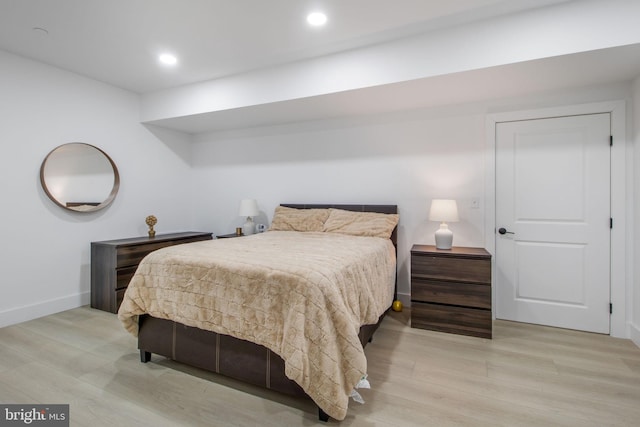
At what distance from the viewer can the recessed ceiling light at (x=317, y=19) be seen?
7.39 ft

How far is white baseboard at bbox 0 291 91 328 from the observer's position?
283 centimetres

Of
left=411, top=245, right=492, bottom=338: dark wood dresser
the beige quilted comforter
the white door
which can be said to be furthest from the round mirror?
the white door

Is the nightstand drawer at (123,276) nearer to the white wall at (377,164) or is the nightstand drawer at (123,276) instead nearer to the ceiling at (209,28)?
the white wall at (377,164)

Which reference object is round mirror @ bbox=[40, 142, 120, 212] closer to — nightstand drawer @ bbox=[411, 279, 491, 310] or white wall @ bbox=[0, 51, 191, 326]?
white wall @ bbox=[0, 51, 191, 326]

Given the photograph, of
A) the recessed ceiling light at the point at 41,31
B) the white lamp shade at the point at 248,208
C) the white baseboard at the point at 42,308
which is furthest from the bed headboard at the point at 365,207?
the recessed ceiling light at the point at 41,31

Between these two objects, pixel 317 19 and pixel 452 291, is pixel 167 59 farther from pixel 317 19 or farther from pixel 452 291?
pixel 452 291

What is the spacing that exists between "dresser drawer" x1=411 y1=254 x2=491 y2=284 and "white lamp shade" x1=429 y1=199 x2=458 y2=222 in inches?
15.0

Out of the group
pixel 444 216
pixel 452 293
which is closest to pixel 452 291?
pixel 452 293

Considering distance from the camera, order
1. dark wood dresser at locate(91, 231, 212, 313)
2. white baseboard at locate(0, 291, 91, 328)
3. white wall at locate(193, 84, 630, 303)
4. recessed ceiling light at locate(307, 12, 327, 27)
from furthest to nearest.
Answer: dark wood dresser at locate(91, 231, 212, 313)
white wall at locate(193, 84, 630, 303)
white baseboard at locate(0, 291, 91, 328)
recessed ceiling light at locate(307, 12, 327, 27)

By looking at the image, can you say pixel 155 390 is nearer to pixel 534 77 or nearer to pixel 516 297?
pixel 516 297

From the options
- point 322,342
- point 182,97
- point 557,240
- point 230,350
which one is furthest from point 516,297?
point 182,97

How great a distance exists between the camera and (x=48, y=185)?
10.3 ft

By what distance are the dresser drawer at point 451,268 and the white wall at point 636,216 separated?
1.16 meters

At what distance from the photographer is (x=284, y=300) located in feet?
5.25
